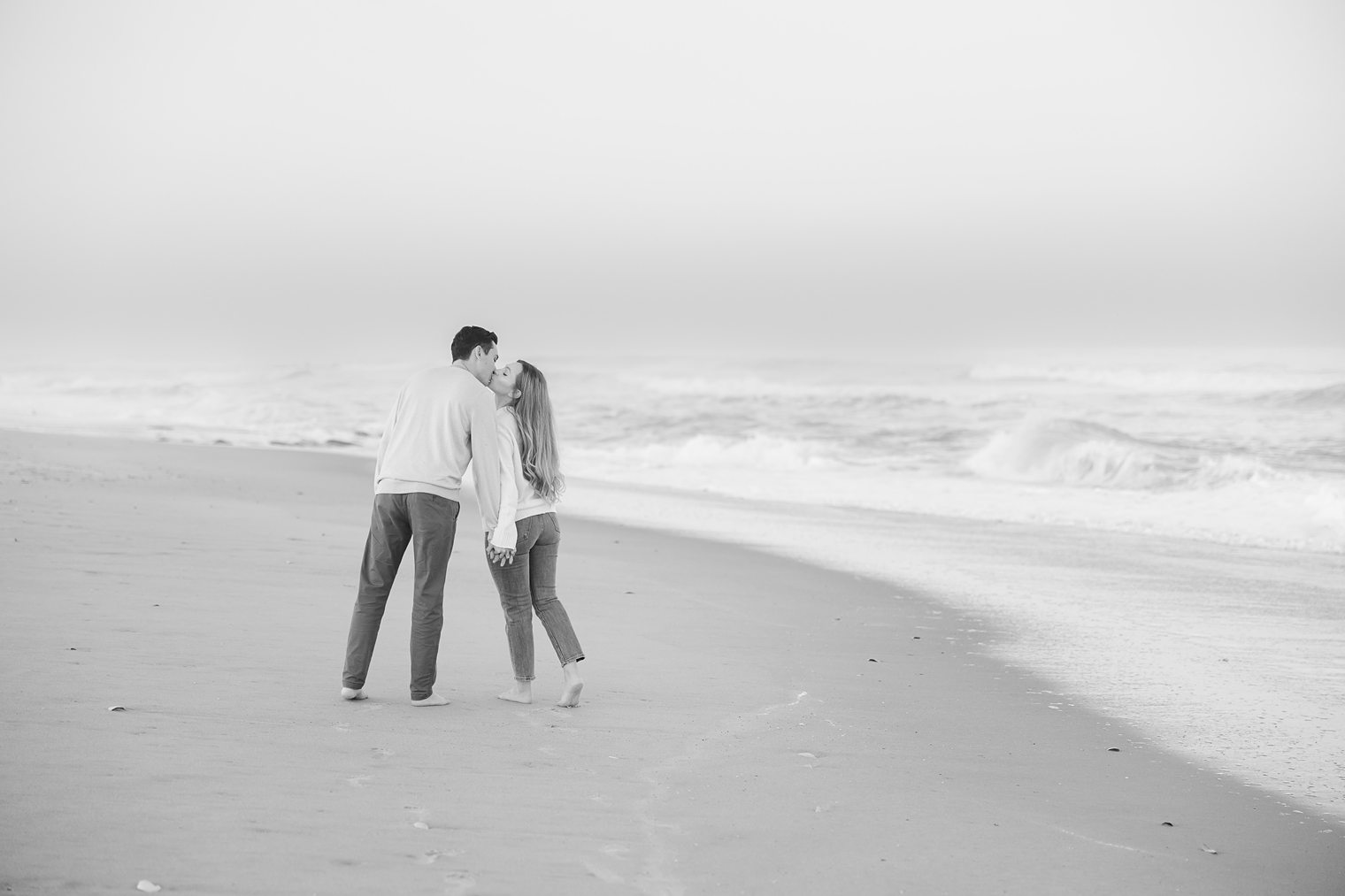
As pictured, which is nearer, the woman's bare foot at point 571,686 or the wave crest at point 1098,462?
the woman's bare foot at point 571,686

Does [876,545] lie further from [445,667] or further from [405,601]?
[445,667]

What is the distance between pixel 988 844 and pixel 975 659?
3.21 m

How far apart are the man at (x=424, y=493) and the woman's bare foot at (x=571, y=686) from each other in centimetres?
54

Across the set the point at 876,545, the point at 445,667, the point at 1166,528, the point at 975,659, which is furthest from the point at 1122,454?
the point at 445,667

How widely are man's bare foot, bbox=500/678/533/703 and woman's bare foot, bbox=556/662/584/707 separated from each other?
0.14 m

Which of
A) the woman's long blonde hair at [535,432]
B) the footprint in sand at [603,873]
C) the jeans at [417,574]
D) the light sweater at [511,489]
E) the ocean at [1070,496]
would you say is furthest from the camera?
the ocean at [1070,496]

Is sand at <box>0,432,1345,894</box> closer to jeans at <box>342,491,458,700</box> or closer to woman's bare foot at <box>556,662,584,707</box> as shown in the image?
woman's bare foot at <box>556,662,584,707</box>

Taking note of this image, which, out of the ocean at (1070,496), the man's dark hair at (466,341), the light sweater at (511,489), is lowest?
the ocean at (1070,496)

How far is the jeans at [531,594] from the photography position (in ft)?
17.9

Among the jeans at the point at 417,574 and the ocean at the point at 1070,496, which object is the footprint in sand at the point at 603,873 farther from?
the ocean at the point at 1070,496

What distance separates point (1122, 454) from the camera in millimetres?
23391

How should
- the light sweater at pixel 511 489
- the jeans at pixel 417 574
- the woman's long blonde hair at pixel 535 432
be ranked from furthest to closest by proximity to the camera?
the woman's long blonde hair at pixel 535 432 < the light sweater at pixel 511 489 < the jeans at pixel 417 574

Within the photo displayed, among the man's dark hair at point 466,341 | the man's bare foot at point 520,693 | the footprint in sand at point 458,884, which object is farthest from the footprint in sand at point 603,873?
the man's dark hair at point 466,341

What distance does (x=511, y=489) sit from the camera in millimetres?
5281
